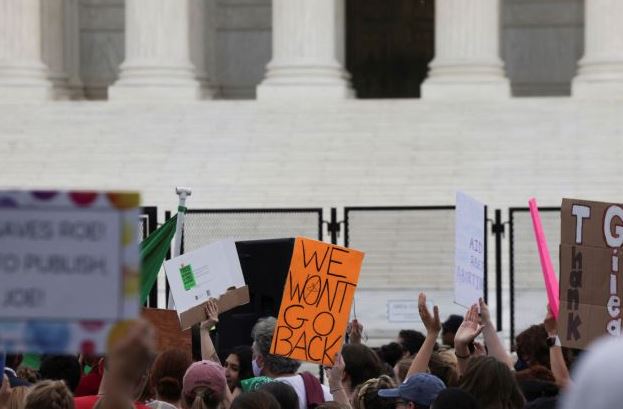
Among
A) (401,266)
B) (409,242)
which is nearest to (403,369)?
(409,242)

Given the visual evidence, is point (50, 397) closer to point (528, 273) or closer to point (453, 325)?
point (453, 325)

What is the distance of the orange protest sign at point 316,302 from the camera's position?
12.6 metres

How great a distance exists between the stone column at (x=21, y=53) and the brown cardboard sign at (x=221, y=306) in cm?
3116

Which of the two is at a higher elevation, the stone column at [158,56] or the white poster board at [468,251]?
the stone column at [158,56]

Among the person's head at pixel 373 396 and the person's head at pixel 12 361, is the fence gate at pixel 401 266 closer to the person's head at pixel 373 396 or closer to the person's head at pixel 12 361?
the person's head at pixel 12 361

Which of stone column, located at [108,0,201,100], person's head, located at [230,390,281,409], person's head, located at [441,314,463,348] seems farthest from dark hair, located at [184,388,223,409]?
stone column, located at [108,0,201,100]

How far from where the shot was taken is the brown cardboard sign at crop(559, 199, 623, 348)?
34.6ft

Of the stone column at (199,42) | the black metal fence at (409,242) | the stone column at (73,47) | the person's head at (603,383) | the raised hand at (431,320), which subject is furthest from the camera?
the stone column at (73,47)

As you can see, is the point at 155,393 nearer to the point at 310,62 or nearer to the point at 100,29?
the point at 310,62

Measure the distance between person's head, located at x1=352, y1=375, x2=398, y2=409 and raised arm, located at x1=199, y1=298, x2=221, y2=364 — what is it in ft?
8.22

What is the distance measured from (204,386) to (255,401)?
1.05m

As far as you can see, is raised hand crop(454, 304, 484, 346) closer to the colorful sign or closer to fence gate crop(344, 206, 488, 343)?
the colorful sign

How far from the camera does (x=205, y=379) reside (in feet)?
33.6

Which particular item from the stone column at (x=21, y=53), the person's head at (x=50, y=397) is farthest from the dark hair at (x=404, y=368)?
the stone column at (x=21, y=53)
